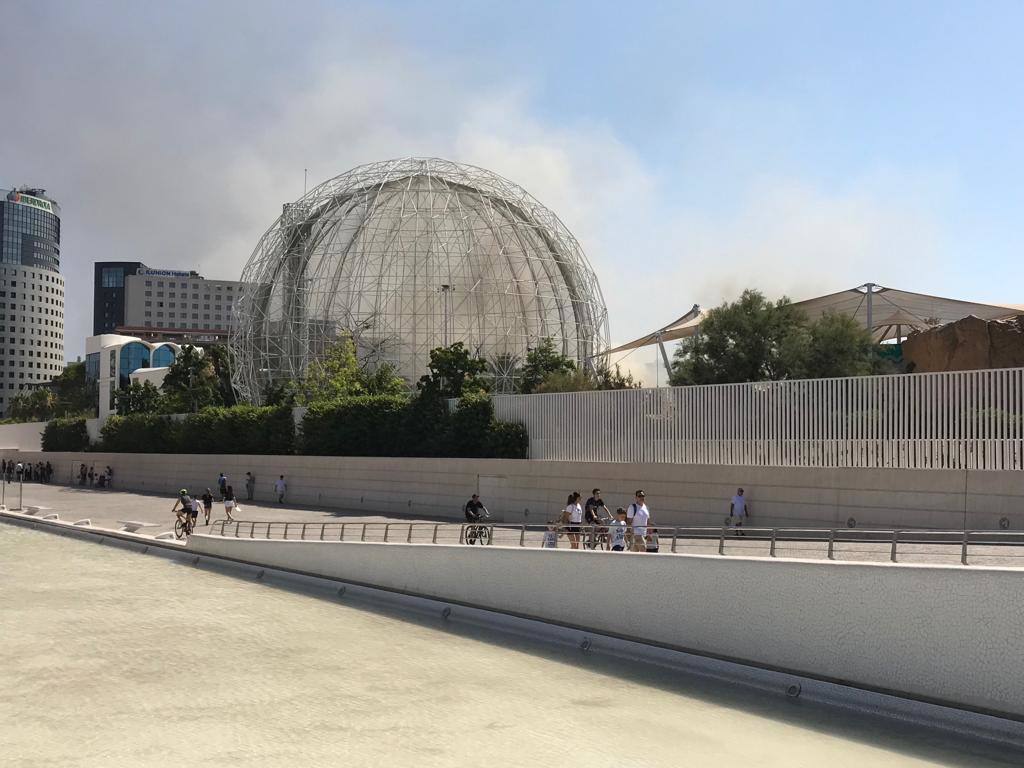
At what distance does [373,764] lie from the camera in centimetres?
1038

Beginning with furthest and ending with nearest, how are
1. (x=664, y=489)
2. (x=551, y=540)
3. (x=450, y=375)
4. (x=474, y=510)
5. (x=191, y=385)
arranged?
(x=191, y=385), (x=450, y=375), (x=664, y=489), (x=474, y=510), (x=551, y=540)

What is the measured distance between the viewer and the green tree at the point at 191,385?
60406 mm

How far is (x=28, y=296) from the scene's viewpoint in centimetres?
16475

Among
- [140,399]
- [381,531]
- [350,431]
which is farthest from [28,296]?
[381,531]

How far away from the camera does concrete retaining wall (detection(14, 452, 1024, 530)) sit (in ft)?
56.2

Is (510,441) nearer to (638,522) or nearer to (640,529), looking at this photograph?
(638,522)

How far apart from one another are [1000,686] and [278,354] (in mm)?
47173

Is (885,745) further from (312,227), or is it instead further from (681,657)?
(312,227)

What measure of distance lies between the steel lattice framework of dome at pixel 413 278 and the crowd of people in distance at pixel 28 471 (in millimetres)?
18073

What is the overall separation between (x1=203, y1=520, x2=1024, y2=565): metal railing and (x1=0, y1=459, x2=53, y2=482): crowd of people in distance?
50909 mm

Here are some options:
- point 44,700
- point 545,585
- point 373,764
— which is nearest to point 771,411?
point 545,585

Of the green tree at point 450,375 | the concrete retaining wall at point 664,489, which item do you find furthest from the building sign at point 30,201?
the green tree at point 450,375

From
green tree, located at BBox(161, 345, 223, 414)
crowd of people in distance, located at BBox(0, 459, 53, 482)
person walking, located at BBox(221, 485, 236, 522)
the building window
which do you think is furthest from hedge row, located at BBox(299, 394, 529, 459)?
the building window

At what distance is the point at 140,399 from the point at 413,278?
29096 mm
